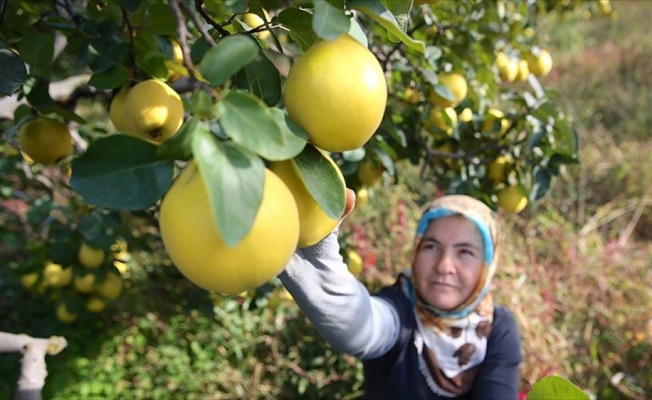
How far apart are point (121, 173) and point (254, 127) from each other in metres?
0.10

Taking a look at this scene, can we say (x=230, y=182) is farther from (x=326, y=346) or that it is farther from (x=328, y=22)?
(x=326, y=346)

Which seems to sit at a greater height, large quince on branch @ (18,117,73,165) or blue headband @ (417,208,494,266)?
large quince on branch @ (18,117,73,165)

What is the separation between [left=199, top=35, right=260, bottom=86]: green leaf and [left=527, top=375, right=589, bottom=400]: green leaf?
11.8 inches

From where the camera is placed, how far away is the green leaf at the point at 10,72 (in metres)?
0.58

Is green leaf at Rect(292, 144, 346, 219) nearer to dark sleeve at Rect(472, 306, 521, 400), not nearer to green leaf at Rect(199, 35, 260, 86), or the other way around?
green leaf at Rect(199, 35, 260, 86)

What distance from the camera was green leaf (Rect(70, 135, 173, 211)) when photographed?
372 mm

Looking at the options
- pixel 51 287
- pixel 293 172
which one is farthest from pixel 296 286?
pixel 51 287

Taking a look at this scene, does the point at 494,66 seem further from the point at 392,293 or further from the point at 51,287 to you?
the point at 51,287

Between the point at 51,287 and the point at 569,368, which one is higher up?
the point at 569,368

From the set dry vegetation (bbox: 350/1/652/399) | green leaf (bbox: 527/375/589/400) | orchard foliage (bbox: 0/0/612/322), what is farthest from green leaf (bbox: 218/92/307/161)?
dry vegetation (bbox: 350/1/652/399)

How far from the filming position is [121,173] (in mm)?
378

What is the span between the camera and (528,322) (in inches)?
82.7

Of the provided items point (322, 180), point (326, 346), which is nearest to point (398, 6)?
point (322, 180)

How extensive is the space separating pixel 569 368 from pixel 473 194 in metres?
1.03
